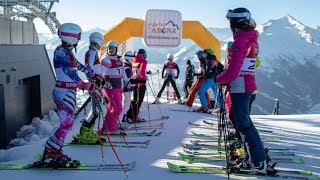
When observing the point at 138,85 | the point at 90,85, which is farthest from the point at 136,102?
the point at 90,85

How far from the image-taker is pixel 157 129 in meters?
9.86

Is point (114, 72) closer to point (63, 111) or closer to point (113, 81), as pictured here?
point (113, 81)

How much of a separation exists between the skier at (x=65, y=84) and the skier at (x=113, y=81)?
2.39m

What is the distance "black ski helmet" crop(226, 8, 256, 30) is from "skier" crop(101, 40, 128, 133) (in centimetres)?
361

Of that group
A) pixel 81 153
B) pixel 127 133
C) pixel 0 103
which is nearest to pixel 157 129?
pixel 127 133

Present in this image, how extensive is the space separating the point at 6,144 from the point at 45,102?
452 centimetres

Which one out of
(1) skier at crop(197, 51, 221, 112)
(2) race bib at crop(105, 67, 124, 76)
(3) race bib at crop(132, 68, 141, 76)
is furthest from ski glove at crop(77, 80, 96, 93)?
(1) skier at crop(197, 51, 221, 112)

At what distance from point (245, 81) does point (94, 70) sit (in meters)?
3.06

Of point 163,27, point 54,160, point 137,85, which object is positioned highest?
point 163,27

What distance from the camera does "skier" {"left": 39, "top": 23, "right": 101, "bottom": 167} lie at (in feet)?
18.3

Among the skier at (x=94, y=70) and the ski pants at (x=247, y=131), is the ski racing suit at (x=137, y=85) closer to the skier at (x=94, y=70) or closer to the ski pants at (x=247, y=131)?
the skier at (x=94, y=70)

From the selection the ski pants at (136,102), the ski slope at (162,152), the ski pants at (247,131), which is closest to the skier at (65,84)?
the ski slope at (162,152)

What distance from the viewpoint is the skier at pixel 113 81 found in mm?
8227

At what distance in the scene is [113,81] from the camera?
8.23 meters
